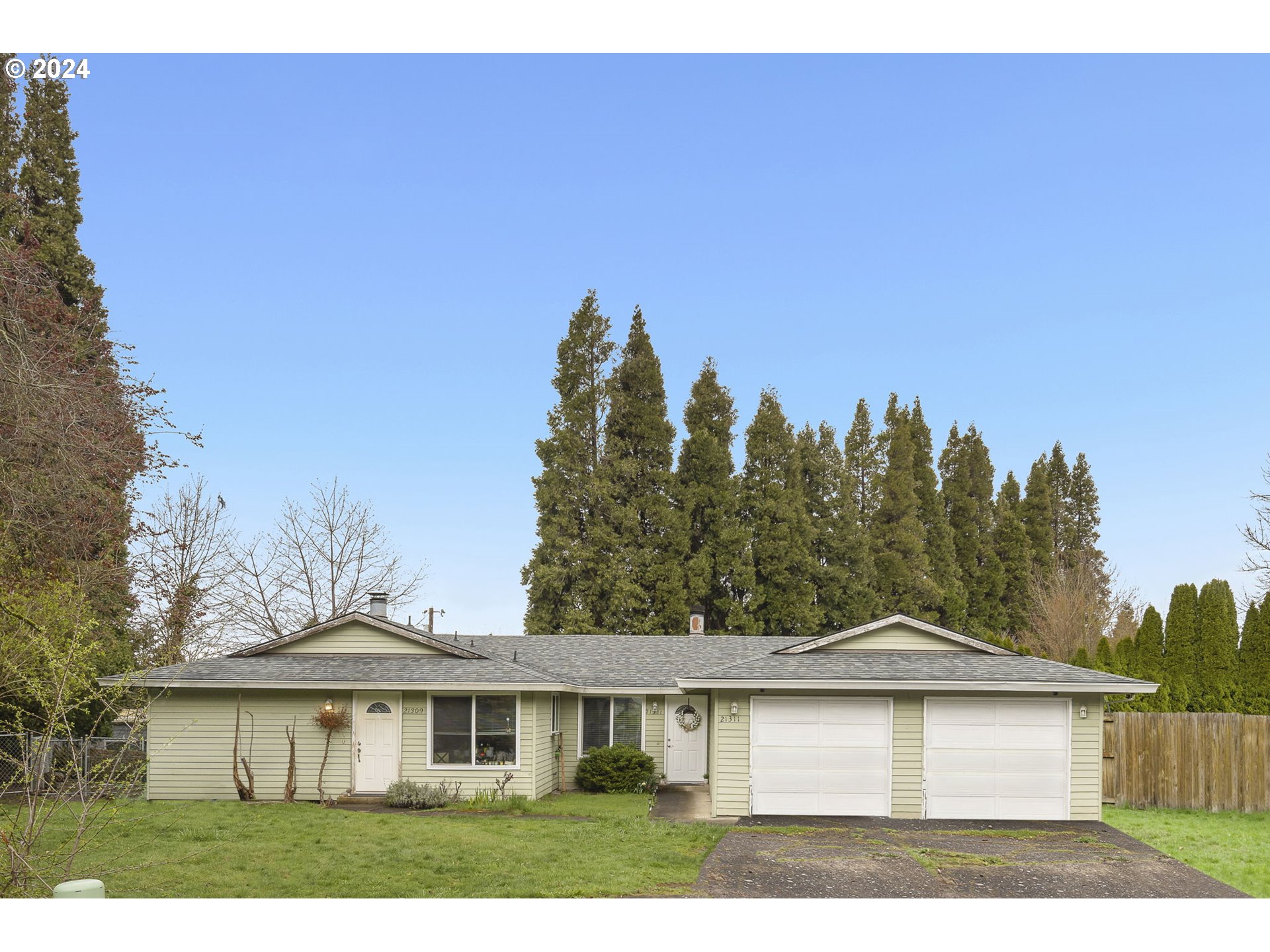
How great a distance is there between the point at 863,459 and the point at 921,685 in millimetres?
25791

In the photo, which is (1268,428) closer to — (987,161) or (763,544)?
(987,161)

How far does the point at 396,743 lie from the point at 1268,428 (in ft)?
85.3

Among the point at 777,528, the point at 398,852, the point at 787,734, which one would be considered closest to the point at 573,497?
the point at 777,528

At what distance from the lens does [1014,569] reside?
44.0 m

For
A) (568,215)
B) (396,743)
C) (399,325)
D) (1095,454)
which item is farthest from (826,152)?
(1095,454)

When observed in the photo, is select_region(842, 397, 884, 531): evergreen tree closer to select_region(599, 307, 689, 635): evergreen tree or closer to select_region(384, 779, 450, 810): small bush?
select_region(599, 307, 689, 635): evergreen tree

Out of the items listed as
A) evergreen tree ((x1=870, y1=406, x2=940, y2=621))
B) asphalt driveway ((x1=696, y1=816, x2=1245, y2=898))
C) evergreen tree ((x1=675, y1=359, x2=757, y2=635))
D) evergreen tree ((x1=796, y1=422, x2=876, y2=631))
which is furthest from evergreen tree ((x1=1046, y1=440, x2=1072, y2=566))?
asphalt driveway ((x1=696, y1=816, x2=1245, y2=898))

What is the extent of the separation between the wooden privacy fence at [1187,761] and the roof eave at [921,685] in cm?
390

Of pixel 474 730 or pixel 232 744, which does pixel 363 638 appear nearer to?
pixel 232 744

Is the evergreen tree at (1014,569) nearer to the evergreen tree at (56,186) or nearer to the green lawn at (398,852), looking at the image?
the green lawn at (398,852)

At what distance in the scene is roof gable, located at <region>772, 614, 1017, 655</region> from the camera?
719 inches

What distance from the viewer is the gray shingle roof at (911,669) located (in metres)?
15.7

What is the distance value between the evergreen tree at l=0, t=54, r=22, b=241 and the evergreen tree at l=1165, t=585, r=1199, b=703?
29.0 meters

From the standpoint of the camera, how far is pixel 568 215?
27.5 m
